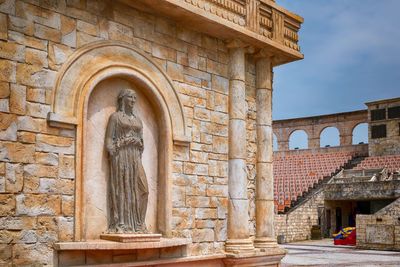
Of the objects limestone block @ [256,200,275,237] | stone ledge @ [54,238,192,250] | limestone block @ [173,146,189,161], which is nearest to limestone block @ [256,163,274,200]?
limestone block @ [256,200,275,237]

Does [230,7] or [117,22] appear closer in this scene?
[117,22]

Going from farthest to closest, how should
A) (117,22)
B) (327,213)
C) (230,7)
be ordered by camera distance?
(327,213) → (230,7) → (117,22)

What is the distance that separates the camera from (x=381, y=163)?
32750 millimetres

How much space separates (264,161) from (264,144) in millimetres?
311

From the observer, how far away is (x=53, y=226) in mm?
6465

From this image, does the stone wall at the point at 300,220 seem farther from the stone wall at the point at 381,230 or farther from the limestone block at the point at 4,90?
the limestone block at the point at 4,90

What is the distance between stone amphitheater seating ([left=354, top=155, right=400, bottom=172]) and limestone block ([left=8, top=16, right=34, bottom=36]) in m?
27.9

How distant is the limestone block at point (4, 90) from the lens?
6.12 m

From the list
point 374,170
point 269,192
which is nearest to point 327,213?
point 374,170

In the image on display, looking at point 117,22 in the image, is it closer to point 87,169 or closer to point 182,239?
point 87,169

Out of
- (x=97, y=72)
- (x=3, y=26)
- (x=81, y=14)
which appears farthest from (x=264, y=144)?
(x=3, y=26)

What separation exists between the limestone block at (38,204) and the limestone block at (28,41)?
5.96 feet

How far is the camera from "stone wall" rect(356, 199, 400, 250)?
21.3 m

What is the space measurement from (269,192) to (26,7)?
5.32 meters
